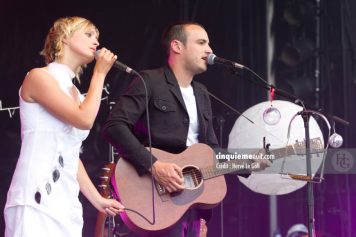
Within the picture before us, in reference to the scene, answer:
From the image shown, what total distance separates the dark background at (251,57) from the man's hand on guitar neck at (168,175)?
1541 millimetres

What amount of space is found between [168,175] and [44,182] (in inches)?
43.6

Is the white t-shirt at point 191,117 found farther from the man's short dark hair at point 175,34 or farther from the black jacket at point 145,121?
the man's short dark hair at point 175,34

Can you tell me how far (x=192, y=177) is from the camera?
3.65m

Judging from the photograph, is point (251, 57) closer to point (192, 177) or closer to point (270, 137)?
point (270, 137)

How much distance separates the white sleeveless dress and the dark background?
2350 mm

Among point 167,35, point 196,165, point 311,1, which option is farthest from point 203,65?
point 311,1

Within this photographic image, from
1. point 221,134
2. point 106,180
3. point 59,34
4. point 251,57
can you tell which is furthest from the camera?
point 251,57

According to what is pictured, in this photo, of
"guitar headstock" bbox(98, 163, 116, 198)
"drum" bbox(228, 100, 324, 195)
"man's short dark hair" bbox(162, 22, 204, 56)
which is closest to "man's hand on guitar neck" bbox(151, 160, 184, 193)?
"guitar headstock" bbox(98, 163, 116, 198)

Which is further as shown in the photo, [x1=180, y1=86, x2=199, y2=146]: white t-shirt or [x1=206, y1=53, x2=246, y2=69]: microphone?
[x1=180, y1=86, x2=199, y2=146]: white t-shirt

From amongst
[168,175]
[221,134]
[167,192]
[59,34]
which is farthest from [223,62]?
[221,134]

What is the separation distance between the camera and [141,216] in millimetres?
3367

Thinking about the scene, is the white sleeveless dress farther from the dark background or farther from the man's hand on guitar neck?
the dark background

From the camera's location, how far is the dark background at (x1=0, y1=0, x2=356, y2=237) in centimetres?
506

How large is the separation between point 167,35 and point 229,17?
157 cm
